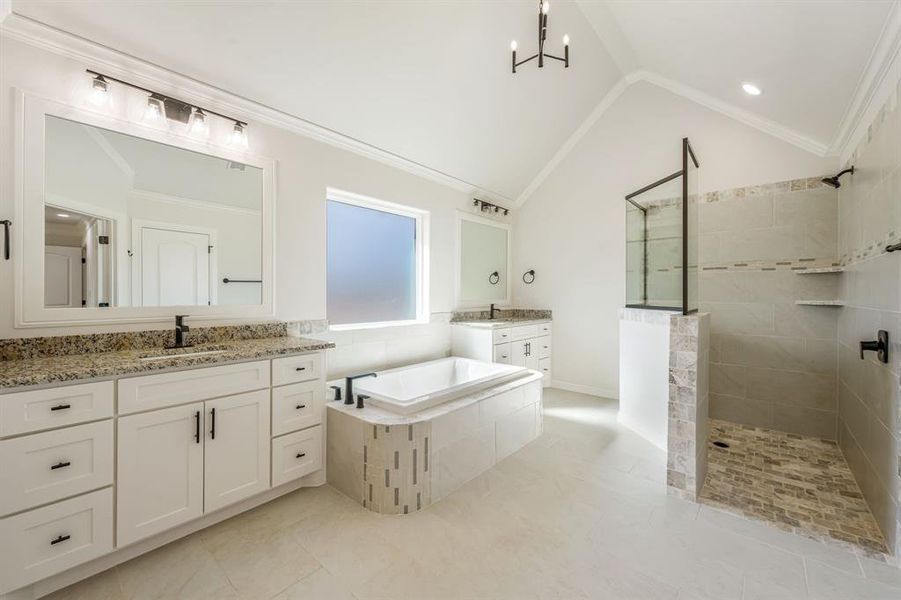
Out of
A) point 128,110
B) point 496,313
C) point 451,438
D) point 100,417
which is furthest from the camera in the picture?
point 496,313

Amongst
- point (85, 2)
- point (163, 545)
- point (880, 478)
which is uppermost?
point (85, 2)

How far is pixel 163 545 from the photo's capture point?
1.78 m

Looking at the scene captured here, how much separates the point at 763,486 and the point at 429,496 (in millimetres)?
2075

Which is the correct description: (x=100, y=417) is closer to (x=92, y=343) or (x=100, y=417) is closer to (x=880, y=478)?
(x=92, y=343)

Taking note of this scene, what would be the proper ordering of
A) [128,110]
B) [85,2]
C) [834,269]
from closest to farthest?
[85,2] < [128,110] < [834,269]

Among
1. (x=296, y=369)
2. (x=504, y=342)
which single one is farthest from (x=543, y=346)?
(x=296, y=369)

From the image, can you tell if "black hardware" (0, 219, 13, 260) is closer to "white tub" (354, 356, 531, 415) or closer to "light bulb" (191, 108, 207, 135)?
"light bulb" (191, 108, 207, 135)

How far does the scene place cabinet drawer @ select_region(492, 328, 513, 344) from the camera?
3.85 meters

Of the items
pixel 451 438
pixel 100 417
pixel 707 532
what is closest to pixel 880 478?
pixel 707 532

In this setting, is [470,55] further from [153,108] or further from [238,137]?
[153,108]

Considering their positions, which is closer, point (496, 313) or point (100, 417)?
point (100, 417)

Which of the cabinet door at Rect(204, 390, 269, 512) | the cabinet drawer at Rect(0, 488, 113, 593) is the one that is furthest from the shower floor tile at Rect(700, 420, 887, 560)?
the cabinet drawer at Rect(0, 488, 113, 593)

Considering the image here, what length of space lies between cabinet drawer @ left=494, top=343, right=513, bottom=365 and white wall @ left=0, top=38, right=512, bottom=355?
2.32 feet

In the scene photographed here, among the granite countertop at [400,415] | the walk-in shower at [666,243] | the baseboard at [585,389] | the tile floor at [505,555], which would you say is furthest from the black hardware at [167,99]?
the baseboard at [585,389]
